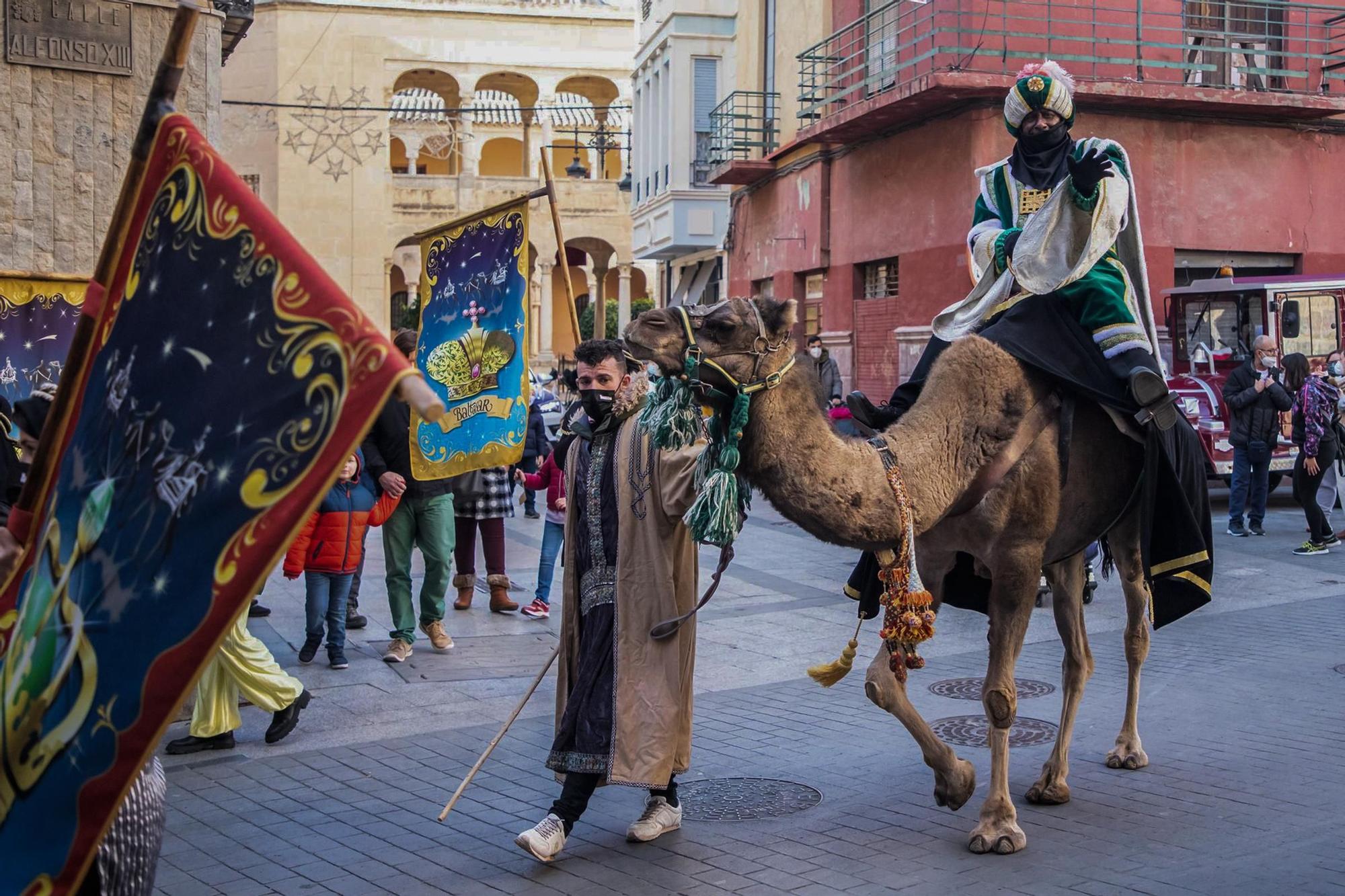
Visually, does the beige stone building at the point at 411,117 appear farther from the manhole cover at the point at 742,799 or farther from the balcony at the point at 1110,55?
the manhole cover at the point at 742,799

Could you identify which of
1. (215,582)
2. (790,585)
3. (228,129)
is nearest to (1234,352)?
(790,585)

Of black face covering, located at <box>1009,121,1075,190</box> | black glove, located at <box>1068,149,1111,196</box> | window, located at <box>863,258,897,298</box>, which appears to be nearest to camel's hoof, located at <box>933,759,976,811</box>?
black glove, located at <box>1068,149,1111,196</box>

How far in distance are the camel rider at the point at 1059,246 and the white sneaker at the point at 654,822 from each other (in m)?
1.77

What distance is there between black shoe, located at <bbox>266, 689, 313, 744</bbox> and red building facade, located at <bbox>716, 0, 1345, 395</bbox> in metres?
14.6

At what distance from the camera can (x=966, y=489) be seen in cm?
557

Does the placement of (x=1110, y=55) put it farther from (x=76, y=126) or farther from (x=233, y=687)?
(x=233, y=687)

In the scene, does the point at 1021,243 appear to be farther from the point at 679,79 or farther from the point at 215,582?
the point at 679,79

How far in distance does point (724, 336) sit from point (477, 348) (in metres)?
3.97

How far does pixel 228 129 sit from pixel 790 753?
40.9 m

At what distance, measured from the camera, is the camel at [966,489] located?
4.88 metres

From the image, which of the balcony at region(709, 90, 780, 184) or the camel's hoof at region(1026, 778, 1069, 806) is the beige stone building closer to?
the balcony at region(709, 90, 780, 184)

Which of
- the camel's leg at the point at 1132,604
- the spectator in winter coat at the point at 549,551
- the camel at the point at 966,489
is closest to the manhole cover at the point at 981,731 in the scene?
the camel's leg at the point at 1132,604

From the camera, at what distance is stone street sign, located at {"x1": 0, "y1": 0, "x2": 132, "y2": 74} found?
324 inches

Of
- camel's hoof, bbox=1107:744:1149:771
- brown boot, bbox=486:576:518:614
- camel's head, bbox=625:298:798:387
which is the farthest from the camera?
brown boot, bbox=486:576:518:614
